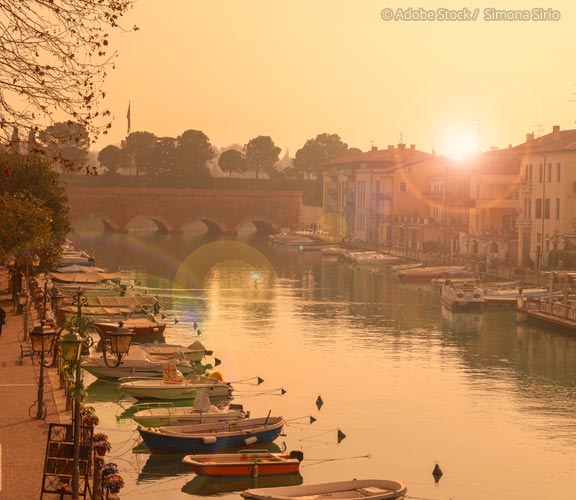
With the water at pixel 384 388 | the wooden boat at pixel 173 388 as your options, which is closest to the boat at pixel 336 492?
the water at pixel 384 388

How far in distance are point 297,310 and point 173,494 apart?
1935 inches

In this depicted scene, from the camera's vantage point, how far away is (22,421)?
34625 millimetres

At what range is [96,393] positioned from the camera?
49375mm

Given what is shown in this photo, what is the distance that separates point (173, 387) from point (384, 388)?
10.1m

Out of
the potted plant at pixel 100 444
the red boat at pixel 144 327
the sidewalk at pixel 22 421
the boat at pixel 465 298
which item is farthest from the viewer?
the boat at pixel 465 298

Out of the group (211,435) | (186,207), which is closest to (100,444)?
(211,435)

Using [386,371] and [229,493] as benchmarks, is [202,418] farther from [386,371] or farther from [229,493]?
[386,371]

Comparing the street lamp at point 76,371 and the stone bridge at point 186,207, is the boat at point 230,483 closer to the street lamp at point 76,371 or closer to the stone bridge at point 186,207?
the street lamp at point 76,371

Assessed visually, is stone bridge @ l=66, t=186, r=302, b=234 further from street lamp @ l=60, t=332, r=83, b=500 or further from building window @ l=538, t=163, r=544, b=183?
street lamp @ l=60, t=332, r=83, b=500

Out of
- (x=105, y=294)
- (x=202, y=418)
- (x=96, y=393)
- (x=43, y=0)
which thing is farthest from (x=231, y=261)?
(x=43, y=0)

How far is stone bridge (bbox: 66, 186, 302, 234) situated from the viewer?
576 ft

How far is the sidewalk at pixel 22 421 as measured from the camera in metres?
27.8

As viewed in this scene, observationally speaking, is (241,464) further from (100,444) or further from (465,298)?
(465,298)

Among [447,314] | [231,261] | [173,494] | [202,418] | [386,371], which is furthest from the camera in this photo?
[231,261]
